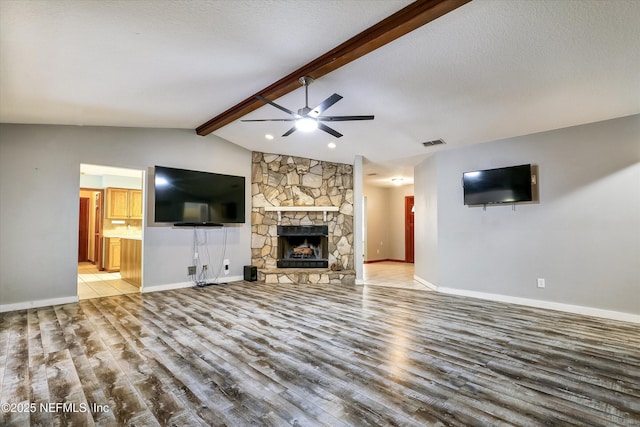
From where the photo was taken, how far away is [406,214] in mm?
9625

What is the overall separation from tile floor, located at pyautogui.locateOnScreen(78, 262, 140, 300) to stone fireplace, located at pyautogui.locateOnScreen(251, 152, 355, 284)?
2409 mm

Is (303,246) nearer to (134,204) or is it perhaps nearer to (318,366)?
(318,366)

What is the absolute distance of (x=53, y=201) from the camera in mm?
4348

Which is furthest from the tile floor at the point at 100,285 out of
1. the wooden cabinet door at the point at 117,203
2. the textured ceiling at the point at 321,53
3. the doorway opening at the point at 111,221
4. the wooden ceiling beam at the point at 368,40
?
the wooden ceiling beam at the point at 368,40

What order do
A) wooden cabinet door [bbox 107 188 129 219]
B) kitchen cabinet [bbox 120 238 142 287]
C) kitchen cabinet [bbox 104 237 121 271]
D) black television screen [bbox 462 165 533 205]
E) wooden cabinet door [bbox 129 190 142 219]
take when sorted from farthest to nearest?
wooden cabinet door [bbox 129 190 142 219] → wooden cabinet door [bbox 107 188 129 219] → kitchen cabinet [bbox 104 237 121 271] → kitchen cabinet [bbox 120 238 142 287] → black television screen [bbox 462 165 533 205]

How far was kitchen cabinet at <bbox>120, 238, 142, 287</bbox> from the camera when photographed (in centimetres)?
542

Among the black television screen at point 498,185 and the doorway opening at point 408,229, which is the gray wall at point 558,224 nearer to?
the black television screen at point 498,185

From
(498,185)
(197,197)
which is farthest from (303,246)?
(498,185)

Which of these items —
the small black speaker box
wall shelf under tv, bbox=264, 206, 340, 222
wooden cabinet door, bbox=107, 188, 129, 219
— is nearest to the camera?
the small black speaker box

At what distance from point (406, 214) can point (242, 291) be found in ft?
20.1

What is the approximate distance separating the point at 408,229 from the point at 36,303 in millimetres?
8621

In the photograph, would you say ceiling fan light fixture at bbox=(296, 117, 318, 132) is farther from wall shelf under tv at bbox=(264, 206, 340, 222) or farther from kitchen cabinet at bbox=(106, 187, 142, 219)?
kitchen cabinet at bbox=(106, 187, 142, 219)

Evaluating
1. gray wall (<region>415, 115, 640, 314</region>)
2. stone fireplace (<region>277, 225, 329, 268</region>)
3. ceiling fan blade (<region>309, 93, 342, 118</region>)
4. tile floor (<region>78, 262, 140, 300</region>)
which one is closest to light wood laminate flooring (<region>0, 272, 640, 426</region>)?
gray wall (<region>415, 115, 640, 314</region>)

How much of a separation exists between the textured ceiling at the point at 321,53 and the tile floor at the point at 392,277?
2917 millimetres
